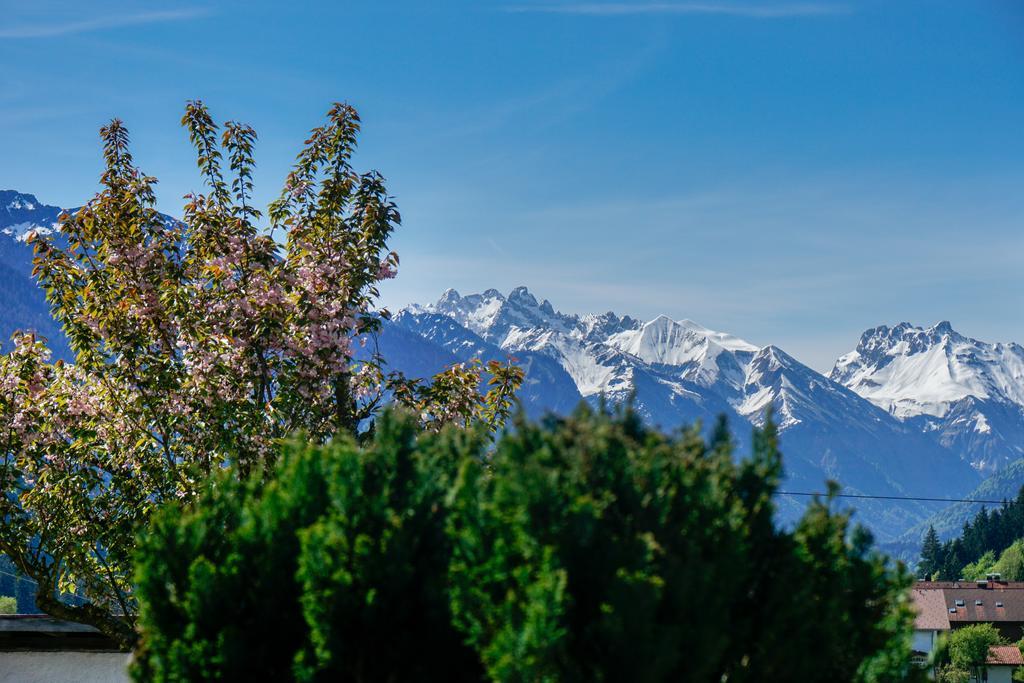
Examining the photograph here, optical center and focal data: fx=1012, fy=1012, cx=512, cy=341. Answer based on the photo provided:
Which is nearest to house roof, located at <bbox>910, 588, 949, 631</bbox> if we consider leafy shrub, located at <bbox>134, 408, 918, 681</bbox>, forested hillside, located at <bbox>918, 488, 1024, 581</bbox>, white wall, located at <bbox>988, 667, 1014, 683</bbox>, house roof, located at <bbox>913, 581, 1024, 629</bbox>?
house roof, located at <bbox>913, 581, 1024, 629</bbox>

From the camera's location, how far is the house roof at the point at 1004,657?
9750 cm

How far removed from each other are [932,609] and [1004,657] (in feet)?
46.2

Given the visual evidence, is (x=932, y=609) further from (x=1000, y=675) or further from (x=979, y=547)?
(x=979, y=547)

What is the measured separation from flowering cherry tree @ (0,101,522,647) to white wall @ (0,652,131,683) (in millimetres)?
1201

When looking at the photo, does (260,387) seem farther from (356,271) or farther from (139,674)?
(139,674)

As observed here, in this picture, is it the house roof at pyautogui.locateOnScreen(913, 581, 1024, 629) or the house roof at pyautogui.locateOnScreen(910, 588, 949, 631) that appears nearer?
the house roof at pyautogui.locateOnScreen(910, 588, 949, 631)

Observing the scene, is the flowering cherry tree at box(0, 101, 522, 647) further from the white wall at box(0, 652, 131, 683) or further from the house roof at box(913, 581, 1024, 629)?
the house roof at box(913, 581, 1024, 629)

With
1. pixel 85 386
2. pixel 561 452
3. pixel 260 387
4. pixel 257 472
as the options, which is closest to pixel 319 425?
pixel 260 387

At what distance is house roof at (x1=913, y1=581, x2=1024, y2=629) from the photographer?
112250 millimetres

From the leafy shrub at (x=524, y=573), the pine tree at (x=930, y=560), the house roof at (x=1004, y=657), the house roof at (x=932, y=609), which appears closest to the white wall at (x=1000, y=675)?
the house roof at (x=1004, y=657)

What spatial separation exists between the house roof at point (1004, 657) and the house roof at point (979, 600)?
10320 millimetres

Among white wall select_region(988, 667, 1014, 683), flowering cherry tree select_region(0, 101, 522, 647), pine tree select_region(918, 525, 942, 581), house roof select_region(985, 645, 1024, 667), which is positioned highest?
pine tree select_region(918, 525, 942, 581)

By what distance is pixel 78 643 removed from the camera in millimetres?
15430

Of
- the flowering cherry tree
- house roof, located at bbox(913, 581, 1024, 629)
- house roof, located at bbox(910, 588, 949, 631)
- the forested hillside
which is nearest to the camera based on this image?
the flowering cherry tree
